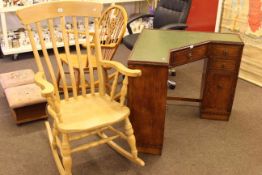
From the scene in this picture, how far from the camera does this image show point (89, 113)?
1.88 meters

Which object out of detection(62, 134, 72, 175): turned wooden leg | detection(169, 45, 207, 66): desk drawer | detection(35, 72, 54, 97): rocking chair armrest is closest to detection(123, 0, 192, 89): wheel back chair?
detection(169, 45, 207, 66): desk drawer

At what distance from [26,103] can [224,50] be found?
1.65 meters

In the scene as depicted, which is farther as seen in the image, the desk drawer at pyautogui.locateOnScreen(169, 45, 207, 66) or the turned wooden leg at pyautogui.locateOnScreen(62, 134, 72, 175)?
the desk drawer at pyautogui.locateOnScreen(169, 45, 207, 66)

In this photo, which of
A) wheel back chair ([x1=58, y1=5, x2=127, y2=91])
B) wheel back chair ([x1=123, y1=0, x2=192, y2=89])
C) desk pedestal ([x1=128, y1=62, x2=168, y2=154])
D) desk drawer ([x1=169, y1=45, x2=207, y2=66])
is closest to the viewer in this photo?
desk pedestal ([x1=128, y1=62, x2=168, y2=154])

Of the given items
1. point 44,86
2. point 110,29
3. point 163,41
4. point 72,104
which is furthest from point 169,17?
point 44,86

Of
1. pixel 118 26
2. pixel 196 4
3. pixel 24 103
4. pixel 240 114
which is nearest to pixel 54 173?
pixel 24 103

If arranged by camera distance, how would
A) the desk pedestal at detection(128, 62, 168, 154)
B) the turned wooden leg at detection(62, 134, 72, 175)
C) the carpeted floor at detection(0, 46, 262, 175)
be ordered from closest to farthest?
the turned wooden leg at detection(62, 134, 72, 175) → the desk pedestal at detection(128, 62, 168, 154) → the carpeted floor at detection(0, 46, 262, 175)

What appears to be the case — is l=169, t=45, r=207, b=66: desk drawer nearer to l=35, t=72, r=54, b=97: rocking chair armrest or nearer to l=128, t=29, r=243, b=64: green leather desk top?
l=128, t=29, r=243, b=64: green leather desk top

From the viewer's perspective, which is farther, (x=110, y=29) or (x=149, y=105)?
(x=110, y=29)

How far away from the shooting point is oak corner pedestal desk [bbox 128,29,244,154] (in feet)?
6.47

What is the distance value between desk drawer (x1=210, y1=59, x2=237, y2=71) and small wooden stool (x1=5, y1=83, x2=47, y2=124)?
4.68ft

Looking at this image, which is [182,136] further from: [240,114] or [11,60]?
[11,60]

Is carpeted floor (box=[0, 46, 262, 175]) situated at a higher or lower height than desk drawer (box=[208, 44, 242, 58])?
lower

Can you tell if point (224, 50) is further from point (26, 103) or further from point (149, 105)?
point (26, 103)
